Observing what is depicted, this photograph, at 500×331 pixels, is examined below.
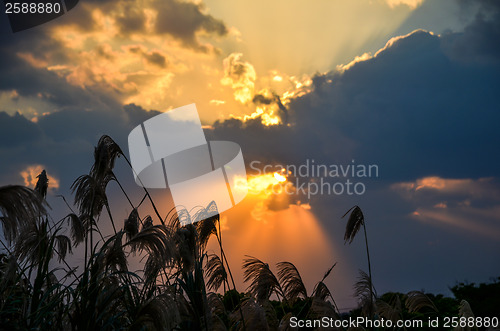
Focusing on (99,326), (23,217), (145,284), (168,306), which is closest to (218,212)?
(145,284)

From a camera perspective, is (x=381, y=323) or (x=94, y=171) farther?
(x=381, y=323)

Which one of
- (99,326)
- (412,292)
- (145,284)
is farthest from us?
(412,292)

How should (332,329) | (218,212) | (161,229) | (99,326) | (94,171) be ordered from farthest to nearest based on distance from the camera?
1. (218,212)
2. (332,329)
3. (94,171)
4. (99,326)
5. (161,229)

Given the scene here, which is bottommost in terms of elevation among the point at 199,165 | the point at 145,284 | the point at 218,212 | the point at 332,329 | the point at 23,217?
the point at 332,329

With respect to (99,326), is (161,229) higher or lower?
higher

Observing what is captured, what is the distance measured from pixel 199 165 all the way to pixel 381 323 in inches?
192

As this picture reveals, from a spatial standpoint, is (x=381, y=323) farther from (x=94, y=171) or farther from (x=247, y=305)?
(x=94, y=171)

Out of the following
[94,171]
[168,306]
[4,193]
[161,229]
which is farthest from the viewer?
[94,171]

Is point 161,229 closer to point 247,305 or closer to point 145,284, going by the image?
point 145,284

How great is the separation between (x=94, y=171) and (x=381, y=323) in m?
5.96

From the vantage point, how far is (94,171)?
568 cm

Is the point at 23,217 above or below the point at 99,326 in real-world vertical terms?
above

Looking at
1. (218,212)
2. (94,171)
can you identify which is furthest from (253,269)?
(94,171)

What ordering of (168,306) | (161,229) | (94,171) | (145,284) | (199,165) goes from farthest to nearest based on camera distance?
(199,165) → (94,171) → (145,284) → (161,229) → (168,306)
